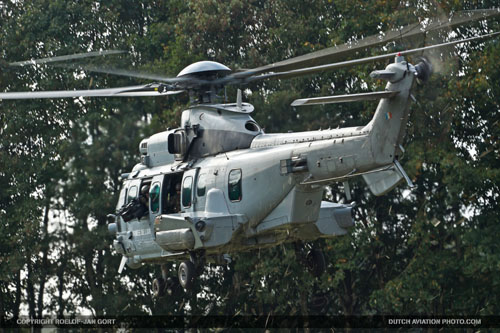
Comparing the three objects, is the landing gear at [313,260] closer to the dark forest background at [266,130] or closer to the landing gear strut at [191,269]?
the landing gear strut at [191,269]

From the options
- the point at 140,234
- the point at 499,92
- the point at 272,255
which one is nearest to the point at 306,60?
the point at 140,234

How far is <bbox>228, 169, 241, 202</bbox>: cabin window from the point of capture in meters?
18.0

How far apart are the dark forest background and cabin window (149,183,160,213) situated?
375 inches

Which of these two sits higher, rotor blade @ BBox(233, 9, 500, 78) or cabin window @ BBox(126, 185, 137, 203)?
rotor blade @ BBox(233, 9, 500, 78)

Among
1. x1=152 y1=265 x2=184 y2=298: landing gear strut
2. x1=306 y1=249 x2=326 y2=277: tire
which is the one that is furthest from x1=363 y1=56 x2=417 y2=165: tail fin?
x1=152 y1=265 x2=184 y2=298: landing gear strut

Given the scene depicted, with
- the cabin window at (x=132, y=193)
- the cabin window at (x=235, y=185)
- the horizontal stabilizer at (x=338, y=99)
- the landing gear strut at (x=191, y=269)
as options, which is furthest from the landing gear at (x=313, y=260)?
the horizontal stabilizer at (x=338, y=99)

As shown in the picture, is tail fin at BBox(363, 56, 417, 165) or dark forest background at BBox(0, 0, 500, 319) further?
dark forest background at BBox(0, 0, 500, 319)

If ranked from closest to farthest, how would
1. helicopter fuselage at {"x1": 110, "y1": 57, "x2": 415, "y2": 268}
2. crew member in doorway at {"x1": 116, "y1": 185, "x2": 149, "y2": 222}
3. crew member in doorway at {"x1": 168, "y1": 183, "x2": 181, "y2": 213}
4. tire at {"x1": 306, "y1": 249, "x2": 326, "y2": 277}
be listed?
helicopter fuselage at {"x1": 110, "y1": 57, "x2": 415, "y2": 268} < tire at {"x1": 306, "y1": 249, "x2": 326, "y2": 277} < crew member in doorway at {"x1": 168, "y1": 183, "x2": 181, "y2": 213} < crew member in doorway at {"x1": 116, "y1": 185, "x2": 149, "y2": 222}

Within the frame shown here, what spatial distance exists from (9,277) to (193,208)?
14.8m

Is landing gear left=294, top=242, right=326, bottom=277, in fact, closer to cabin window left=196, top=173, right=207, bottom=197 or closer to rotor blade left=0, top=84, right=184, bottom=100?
cabin window left=196, top=173, right=207, bottom=197

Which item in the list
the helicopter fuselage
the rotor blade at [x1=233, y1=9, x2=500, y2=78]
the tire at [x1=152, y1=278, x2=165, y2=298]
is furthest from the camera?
the tire at [x1=152, y1=278, x2=165, y2=298]

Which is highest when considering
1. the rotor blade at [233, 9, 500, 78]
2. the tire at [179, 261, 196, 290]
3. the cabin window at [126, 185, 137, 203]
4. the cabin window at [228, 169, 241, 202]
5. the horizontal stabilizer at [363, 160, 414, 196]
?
the rotor blade at [233, 9, 500, 78]

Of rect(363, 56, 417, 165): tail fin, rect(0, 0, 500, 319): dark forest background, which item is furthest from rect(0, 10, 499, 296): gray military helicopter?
rect(0, 0, 500, 319): dark forest background

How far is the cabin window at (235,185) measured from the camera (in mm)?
17969
